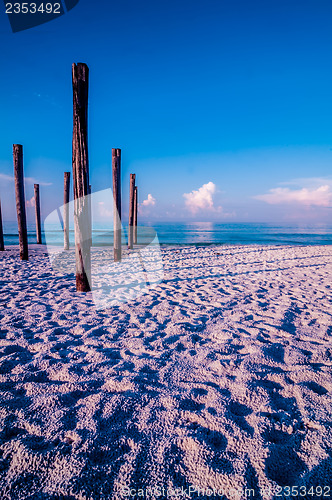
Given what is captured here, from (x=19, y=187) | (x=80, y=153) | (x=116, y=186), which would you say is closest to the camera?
(x=80, y=153)

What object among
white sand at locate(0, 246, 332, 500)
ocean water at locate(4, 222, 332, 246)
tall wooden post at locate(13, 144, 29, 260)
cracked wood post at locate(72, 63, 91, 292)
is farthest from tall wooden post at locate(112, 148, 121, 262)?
ocean water at locate(4, 222, 332, 246)

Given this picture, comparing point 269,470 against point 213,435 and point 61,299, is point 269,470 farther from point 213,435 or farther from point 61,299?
point 61,299

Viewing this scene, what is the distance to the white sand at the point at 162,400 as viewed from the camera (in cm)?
127

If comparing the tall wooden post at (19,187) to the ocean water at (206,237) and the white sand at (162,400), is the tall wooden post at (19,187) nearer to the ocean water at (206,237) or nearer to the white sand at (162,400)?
the white sand at (162,400)

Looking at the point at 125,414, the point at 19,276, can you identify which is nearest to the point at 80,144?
the point at 19,276

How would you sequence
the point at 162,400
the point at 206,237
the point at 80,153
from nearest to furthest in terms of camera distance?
the point at 162,400
the point at 80,153
the point at 206,237

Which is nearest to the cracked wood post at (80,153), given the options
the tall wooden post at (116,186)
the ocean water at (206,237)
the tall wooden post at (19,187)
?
the tall wooden post at (116,186)

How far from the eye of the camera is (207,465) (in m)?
1.32

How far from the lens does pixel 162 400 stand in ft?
6.04

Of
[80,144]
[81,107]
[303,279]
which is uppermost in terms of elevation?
[81,107]

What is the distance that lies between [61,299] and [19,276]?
2.39 meters

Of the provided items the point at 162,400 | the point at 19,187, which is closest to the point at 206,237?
the point at 19,187

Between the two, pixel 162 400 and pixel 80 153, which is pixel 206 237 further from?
pixel 162 400

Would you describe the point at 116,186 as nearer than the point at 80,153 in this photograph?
No
